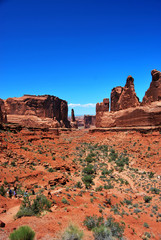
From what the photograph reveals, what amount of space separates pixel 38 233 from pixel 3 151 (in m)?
9.88

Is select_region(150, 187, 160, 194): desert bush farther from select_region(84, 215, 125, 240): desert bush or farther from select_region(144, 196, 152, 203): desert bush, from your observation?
select_region(84, 215, 125, 240): desert bush

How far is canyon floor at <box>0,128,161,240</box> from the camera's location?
6223 mm

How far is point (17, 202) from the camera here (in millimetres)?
7402

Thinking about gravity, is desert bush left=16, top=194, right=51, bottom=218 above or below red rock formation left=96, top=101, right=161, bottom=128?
below

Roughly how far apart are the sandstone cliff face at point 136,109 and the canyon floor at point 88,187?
9.46ft

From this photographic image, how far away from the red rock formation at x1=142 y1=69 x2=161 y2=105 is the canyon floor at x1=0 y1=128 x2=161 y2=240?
6.47m

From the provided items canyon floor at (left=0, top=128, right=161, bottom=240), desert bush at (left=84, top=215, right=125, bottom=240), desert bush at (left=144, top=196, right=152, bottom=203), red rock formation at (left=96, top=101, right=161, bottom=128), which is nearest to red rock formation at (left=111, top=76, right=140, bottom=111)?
red rock formation at (left=96, top=101, right=161, bottom=128)

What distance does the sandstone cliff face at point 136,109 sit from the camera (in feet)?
80.9

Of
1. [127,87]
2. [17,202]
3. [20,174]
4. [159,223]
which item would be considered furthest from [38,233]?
[127,87]

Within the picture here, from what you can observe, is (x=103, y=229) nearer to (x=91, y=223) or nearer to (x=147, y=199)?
(x=91, y=223)

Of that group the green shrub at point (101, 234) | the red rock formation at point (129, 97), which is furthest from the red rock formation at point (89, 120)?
the green shrub at point (101, 234)

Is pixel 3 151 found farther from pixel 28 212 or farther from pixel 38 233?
pixel 38 233

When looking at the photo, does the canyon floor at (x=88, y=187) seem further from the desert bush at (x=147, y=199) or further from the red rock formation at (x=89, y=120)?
the red rock formation at (x=89, y=120)

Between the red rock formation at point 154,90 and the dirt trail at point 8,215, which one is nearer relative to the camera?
the dirt trail at point 8,215
